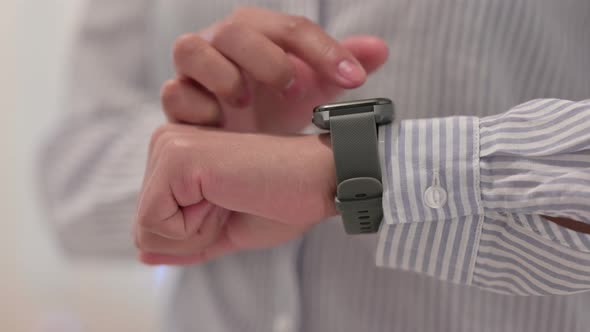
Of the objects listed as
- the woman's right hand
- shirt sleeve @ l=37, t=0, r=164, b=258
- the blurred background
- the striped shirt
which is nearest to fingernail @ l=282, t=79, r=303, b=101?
the woman's right hand

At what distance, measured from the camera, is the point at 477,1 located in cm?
60

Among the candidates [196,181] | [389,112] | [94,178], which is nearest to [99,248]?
[94,178]

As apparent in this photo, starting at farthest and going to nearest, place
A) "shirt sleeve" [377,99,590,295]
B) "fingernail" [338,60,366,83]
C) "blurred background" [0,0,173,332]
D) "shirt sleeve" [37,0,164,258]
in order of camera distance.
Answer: "blurred background" [0,0,173,332], "shirt sleeve" [37,0,164,258], "fingernail" [338,60,366,83], "shirt sleeve" [377,99,590,295]

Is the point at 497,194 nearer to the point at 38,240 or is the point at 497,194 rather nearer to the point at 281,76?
the point at 281,76

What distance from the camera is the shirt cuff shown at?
441mm

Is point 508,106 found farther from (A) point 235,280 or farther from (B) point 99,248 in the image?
(B) point 99,248

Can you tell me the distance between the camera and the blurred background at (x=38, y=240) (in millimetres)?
1191

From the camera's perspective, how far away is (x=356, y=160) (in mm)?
443

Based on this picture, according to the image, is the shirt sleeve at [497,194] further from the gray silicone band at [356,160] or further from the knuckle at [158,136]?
the knuckle at [158,136]

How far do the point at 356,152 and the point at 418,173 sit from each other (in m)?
0.06

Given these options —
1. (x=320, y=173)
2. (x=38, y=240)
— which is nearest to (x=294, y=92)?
(x=320, y=173)

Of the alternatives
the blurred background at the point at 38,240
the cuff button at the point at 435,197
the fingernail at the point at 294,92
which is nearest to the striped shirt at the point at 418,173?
the cuff button at the point at 435,197

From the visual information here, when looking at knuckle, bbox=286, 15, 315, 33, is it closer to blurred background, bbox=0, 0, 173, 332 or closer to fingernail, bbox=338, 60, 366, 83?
fingernail, bbox=338, 60, 366, 83

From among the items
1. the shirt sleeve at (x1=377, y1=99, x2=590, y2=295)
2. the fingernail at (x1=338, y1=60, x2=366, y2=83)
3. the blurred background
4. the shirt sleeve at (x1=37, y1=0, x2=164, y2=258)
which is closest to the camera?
the shirt sleeve at (x1=377, y1=99, x2=590, y2=295)
